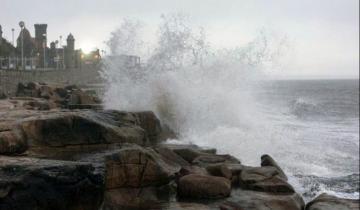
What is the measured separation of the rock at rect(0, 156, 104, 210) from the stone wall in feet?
65.6

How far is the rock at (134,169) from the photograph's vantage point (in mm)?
7383

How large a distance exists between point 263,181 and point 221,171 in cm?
68

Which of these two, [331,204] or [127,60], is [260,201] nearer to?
[331,204]

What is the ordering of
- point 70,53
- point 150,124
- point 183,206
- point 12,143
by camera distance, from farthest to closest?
point 70,53 < point 150,124 < point 12,143 < point 183,206

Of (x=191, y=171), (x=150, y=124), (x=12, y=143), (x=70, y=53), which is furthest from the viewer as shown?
(x=70, y=53)

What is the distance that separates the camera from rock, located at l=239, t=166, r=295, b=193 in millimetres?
8109

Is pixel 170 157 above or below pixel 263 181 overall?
above

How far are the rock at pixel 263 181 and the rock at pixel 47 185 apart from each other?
2.62 m

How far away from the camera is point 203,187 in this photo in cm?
763

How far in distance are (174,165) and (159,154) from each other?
0.30 m

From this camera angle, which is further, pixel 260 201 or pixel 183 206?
pixel 260 201

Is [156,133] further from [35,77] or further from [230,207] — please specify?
[35,77]

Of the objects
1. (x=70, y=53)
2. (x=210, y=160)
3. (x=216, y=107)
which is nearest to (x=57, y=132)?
(x=210, y=160)

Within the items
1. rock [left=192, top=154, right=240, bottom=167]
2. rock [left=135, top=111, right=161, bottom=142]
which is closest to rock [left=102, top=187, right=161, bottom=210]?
rock [left=192, top=154, right=240, bottom=167]
